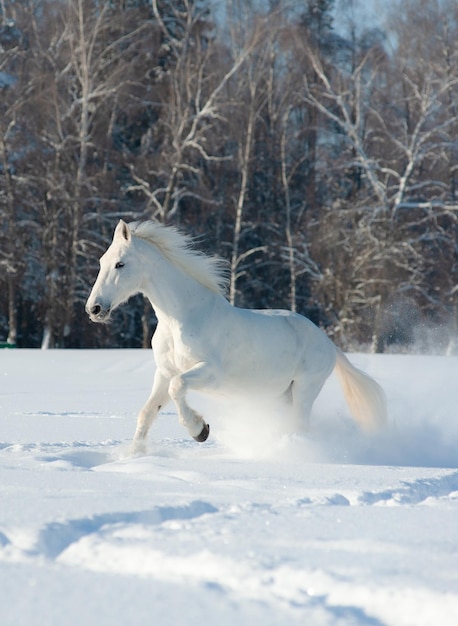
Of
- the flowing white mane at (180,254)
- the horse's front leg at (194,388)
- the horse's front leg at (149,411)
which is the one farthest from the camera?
the flowing white mane at (180,254)

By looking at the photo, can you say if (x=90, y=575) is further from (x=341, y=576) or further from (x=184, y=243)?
(x=184, y=243)

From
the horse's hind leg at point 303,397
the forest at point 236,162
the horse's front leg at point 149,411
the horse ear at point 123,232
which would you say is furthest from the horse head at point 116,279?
the forest at point 236,162

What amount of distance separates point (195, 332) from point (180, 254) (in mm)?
525

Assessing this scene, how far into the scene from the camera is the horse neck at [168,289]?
17.8 ft

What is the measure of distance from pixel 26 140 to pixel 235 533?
17.4 metres

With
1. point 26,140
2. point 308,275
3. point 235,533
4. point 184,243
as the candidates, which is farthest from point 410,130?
point 235,533

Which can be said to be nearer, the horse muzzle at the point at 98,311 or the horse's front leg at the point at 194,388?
the horse's front leg at the point at 194,388

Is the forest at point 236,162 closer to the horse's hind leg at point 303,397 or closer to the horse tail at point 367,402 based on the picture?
the horse tail at point 367,402

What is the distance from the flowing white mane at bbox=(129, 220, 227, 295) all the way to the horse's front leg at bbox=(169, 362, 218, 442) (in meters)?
0.59

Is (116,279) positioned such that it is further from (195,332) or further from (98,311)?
(195,332)

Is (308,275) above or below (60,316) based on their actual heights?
above

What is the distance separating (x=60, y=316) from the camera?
19125mm

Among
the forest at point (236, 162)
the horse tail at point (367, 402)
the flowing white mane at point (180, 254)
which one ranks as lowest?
the horse tail at point (367, 402)

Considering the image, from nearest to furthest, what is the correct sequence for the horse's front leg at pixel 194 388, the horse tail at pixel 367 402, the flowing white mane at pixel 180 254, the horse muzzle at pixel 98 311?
the horse's front leg at pixel 194 388, the horse muzzle at pixel 98 311, the flowing white mane at pixel 180 254, the horse tail at pixel 367 402
